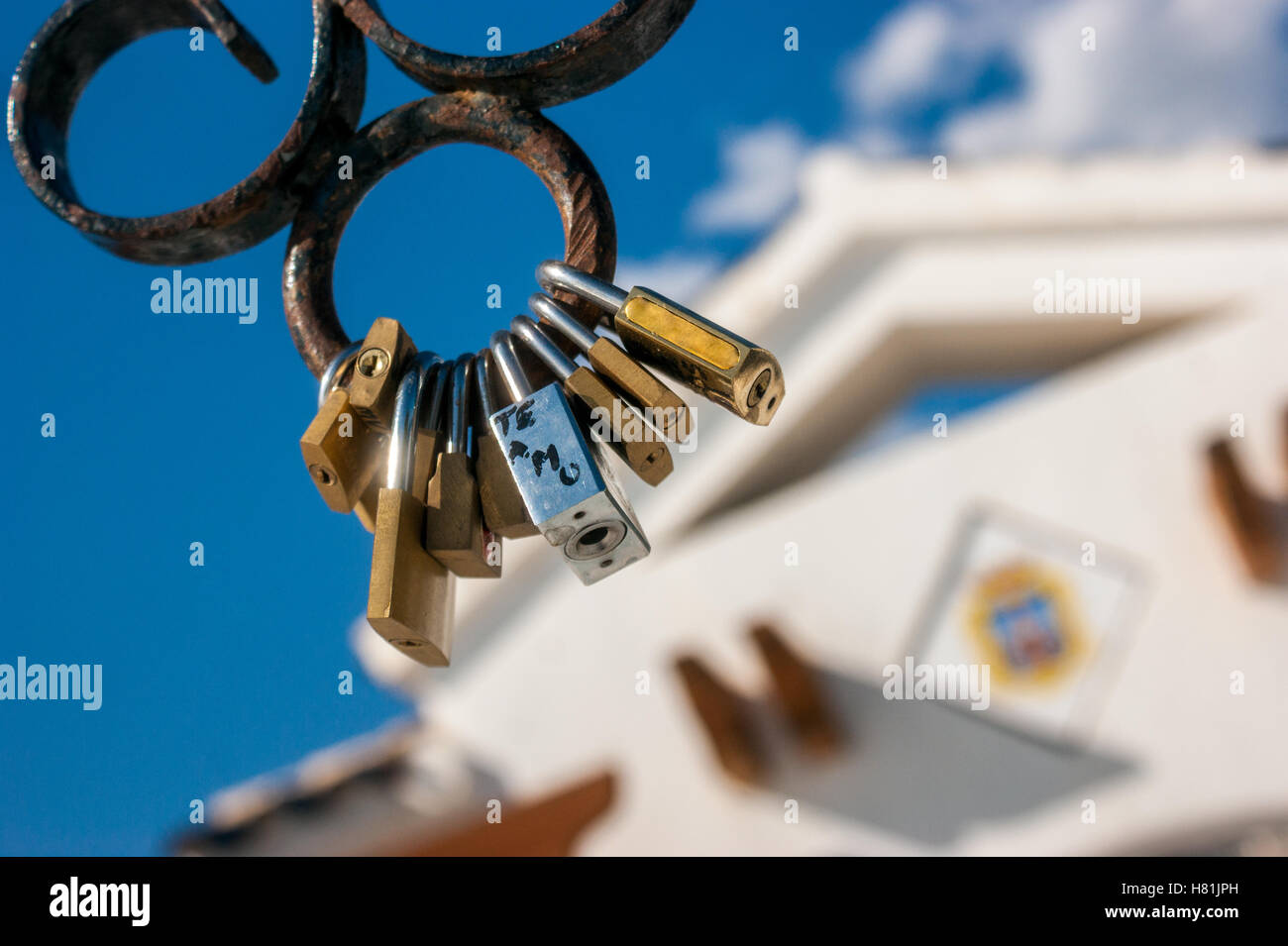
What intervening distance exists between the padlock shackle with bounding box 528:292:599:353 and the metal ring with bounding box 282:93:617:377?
0.09 feet

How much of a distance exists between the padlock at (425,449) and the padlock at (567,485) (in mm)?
123

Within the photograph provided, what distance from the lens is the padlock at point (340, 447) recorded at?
125cm

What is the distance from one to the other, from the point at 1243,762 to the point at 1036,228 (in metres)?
2.53

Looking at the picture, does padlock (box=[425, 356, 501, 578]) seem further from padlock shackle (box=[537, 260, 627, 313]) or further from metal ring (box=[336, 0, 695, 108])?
metal ring (box=[336, 0, 695, 108])

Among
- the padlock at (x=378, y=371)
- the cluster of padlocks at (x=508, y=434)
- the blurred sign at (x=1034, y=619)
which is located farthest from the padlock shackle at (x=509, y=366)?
the blurred sign at (x=1034, y=619)

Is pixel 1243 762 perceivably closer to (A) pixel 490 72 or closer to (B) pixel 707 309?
(B) pixel 707 309

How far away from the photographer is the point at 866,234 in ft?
18.3

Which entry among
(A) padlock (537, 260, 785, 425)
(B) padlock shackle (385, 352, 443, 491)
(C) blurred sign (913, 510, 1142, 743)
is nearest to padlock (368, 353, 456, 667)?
(B) padlock shackle (385, 352, 443, 491)

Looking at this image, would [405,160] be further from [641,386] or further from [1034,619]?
[1034,619]

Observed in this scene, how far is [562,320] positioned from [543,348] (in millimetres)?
40

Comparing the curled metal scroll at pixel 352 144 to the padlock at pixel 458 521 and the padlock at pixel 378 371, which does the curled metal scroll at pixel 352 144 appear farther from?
the padlock at pixel 458 521

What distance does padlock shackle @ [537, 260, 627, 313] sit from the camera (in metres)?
1.29

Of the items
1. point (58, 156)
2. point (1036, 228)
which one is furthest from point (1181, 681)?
point (58, 156)

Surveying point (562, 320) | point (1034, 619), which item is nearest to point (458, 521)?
point (562, 320)
